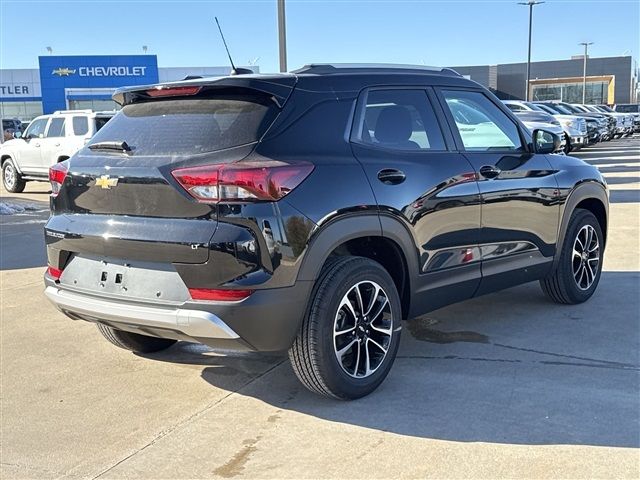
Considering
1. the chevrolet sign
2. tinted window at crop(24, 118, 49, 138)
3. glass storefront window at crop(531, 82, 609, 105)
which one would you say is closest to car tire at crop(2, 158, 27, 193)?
tinted window at crop(24, 118, 49, 138)

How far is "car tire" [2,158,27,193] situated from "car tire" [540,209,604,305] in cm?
1501

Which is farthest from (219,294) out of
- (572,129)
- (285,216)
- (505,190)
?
(572,129)

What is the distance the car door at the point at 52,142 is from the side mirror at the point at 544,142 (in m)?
13.0

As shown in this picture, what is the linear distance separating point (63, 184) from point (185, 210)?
41.9 inches

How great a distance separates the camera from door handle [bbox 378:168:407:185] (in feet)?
13.4

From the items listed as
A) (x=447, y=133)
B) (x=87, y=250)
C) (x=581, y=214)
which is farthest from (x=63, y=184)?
(x=581, y=214)

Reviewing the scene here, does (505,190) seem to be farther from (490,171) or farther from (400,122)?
(400,122)

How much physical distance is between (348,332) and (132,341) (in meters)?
1.76

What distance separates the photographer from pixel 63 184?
419 cm

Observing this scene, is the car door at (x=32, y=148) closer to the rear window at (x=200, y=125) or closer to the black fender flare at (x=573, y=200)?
the rear window at (x=200, y=125)

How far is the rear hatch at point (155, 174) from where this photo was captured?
11.7 feet

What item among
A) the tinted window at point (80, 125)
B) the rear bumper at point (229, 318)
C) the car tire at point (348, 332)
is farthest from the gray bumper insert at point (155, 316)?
the tinted window at point (80, 125)

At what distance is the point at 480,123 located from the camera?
17.0 feet

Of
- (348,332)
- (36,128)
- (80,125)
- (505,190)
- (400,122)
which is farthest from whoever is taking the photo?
(36,128)
